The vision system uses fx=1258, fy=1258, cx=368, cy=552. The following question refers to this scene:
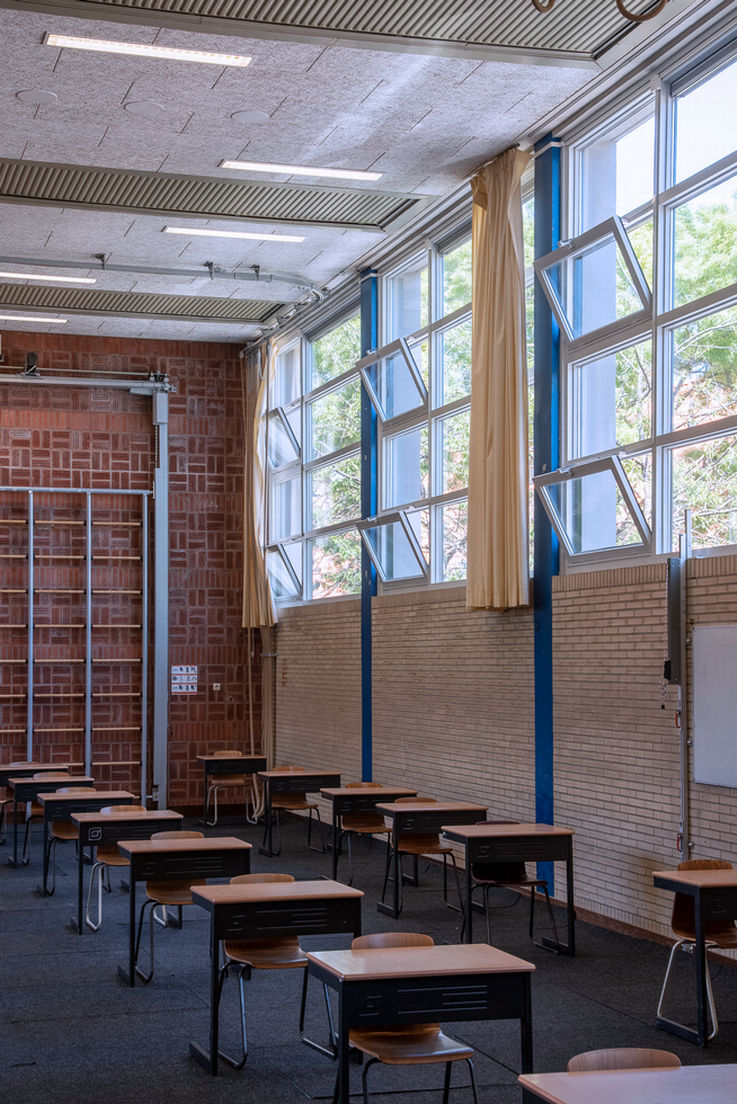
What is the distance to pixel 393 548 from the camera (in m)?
12.5

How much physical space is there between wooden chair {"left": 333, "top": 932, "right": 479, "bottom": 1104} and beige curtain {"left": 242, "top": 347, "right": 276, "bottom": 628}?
10.7 m

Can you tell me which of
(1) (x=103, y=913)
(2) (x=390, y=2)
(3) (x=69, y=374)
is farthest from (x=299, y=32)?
(3) (x=69, y=374)

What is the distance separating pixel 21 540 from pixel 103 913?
280 inches

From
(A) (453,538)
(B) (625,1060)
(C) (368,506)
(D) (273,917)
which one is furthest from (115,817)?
(B) (625,1060)

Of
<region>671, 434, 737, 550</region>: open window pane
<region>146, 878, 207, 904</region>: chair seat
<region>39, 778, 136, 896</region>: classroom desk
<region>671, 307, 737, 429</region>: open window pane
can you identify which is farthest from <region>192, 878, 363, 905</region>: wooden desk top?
<region>39, 778, 136, 896</region>: classroom desk

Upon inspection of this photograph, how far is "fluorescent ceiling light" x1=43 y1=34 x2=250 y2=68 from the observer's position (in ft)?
25.3

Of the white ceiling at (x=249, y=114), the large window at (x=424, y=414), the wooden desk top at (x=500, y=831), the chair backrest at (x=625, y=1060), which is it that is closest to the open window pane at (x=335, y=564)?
the large window at (x=424, y=414)

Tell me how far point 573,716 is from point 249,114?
192 inches

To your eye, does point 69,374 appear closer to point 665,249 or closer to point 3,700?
point 3,700

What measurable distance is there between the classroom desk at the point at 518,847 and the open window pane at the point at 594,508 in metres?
2.03

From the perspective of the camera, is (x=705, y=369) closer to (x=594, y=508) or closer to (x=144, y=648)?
(x=594, y=508)

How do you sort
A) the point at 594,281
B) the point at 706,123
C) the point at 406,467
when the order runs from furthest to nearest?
the point at 406,467 → the point at 594,281 → the point at 706,123

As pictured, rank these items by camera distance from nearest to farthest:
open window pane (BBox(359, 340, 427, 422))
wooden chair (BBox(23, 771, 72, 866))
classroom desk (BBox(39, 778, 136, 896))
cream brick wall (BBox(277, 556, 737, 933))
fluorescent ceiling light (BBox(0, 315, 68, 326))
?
cream brick wall (BBox(277, 556, 737, 933)) → classroom desk (BBox(39, 778, 136, 896)) → wooden chair (BBox(23, 771, 72, 866)) → open window pane (BBox(359, 340, 427, 422)) → fluorescent ceiling light (BBox(0, 315, 68, 326))

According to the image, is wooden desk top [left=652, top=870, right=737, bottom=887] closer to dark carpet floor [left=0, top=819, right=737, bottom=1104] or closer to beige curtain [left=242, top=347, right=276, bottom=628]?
dark carpet floor [left=0, top=819, right=737, bottom=1104]
